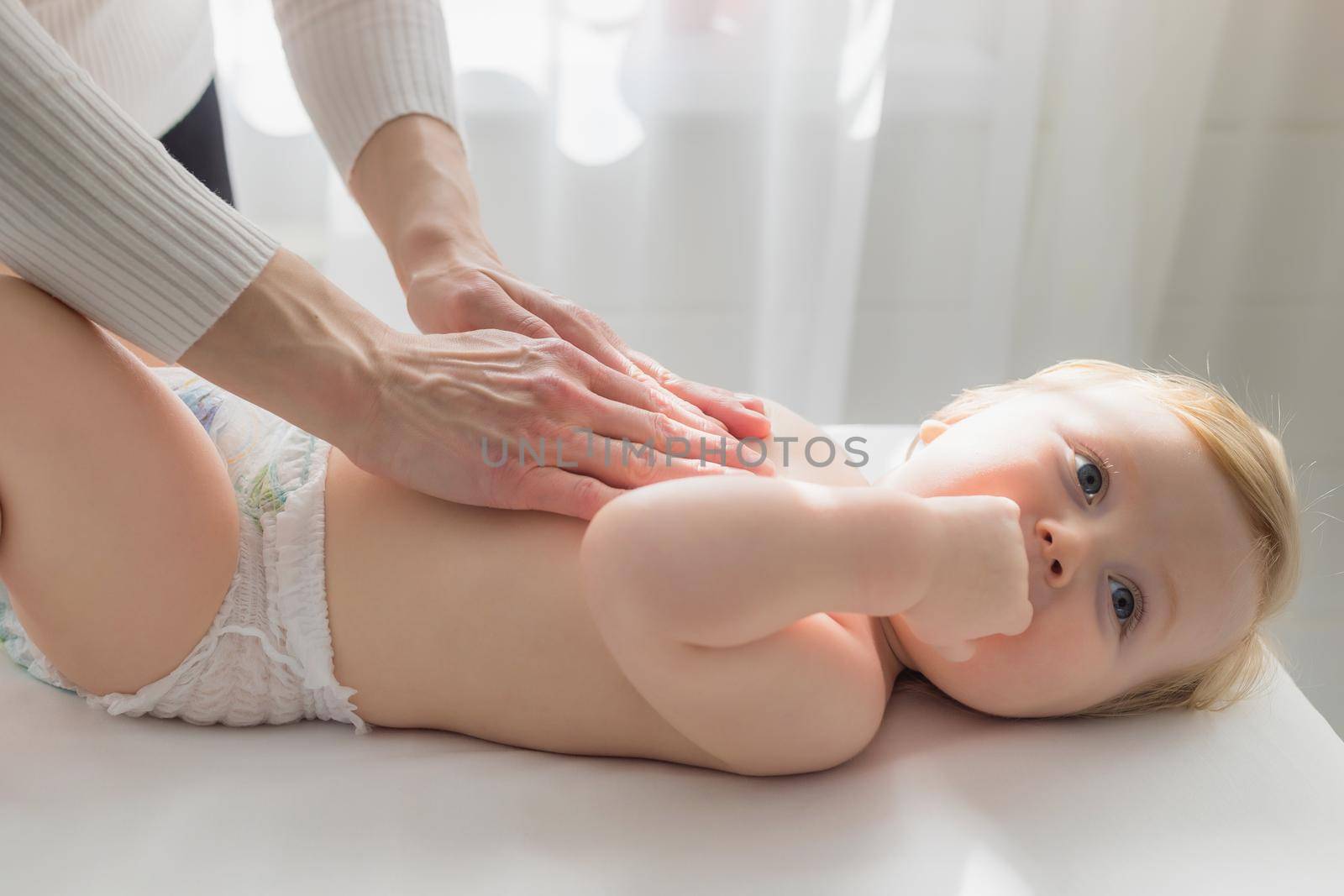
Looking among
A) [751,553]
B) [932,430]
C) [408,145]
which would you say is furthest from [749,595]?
[408,145]

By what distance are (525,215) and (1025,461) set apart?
1.30 meters

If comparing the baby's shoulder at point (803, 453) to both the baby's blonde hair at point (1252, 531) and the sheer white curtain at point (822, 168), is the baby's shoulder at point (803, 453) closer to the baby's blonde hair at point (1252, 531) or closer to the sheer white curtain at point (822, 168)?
the baby's blonde hair at point (1252, 531)

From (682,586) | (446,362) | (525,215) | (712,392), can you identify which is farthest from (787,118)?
(682,586)

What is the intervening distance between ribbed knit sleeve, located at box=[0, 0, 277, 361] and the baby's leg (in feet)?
0.12

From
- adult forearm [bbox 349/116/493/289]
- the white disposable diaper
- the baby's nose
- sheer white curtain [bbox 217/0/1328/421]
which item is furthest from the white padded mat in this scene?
sheer white curtain [bbox 217/0/1328/421]

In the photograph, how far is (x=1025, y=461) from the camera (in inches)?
40.3

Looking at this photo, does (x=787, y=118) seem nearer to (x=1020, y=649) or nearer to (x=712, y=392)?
(x=712, y=392)

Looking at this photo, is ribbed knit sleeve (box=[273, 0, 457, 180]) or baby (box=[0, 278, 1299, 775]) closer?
baby (box=[0, 278, 1299, 775])

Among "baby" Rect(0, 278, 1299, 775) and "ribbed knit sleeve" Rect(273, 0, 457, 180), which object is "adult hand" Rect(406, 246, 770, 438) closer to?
"baby" Rect(0, 278, 1299, 775)

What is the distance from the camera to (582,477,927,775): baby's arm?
83 centimetres

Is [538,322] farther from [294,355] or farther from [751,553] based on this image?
[751,553]

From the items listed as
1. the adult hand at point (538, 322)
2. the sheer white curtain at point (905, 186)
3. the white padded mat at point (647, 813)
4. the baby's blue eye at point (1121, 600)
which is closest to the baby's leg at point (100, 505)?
the white padded mat at point (647, 813)

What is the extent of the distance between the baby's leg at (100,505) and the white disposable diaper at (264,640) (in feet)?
0.07

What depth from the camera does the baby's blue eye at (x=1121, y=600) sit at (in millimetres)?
1026
